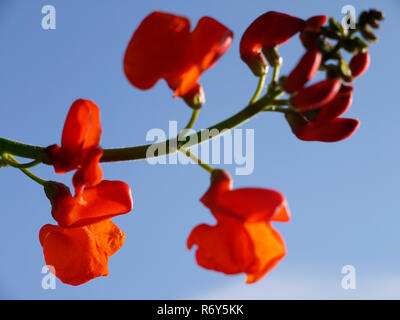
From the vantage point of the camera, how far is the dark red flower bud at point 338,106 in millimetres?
1201

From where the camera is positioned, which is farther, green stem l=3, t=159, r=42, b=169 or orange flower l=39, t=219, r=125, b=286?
orange flower l=39, t=219, r=125, b=286

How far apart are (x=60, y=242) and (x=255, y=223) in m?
0.58

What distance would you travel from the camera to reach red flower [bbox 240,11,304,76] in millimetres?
1319

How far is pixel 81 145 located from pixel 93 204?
7.6 inches

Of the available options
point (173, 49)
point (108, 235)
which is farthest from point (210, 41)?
point (108, 235)

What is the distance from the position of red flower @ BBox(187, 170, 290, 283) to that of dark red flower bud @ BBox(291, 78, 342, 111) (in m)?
0.21

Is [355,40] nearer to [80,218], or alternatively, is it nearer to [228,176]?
[228,176]

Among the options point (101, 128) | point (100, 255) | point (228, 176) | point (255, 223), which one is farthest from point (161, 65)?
point (100, 255)

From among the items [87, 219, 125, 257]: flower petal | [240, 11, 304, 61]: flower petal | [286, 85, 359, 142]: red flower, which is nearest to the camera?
[286, 85, 359, 142]: red flower

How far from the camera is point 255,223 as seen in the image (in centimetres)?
121

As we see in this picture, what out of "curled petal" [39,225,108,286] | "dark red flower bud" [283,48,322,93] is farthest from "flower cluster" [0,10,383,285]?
"curled petal" [39,225,108,286]

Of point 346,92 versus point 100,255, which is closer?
point 346,92

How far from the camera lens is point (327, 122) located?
125cm

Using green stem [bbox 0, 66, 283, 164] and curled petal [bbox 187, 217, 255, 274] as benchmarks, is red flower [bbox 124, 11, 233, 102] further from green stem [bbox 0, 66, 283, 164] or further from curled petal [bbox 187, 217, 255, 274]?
curled petal [bbox 187, 217, 255, 274]
